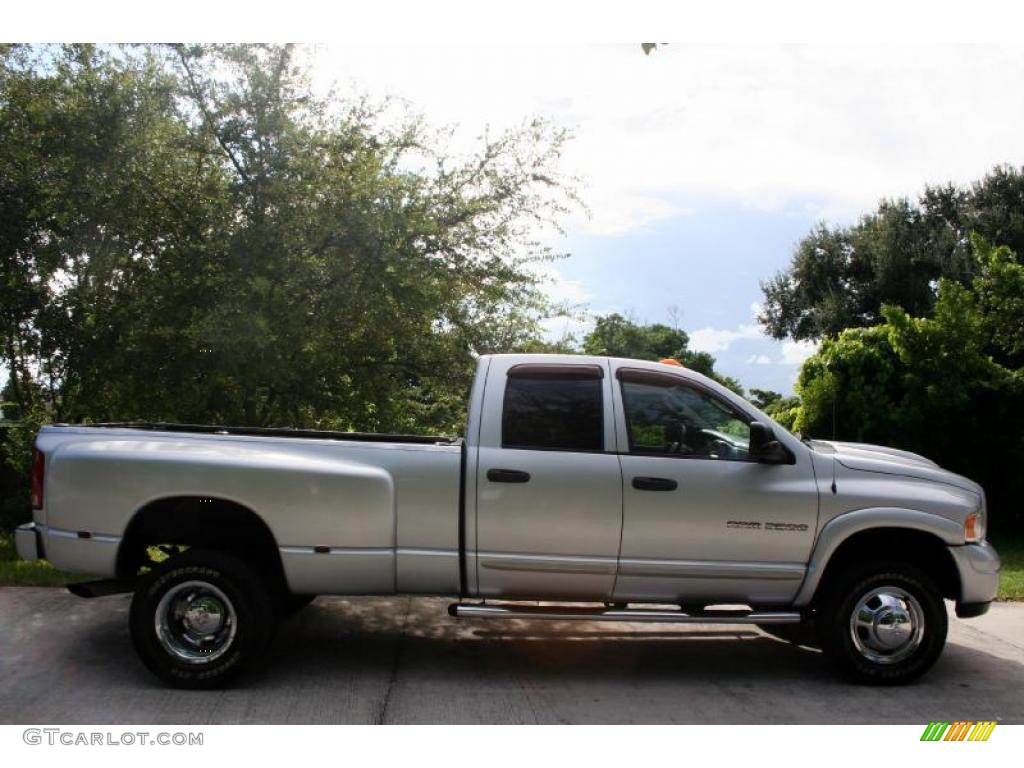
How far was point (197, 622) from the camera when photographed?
219 inches

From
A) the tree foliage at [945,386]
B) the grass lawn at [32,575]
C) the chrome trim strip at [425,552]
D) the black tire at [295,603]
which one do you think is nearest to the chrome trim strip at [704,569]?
the chrome trim strip at [425,552]

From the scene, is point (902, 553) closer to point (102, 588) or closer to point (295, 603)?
point (295, 603)

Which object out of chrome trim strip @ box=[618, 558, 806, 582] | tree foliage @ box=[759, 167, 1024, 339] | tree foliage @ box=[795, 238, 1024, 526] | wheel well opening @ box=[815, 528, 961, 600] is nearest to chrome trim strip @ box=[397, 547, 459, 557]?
chrome trim strip @ box=[618, 558, 806, 582]

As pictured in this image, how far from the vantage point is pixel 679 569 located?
5.76 m

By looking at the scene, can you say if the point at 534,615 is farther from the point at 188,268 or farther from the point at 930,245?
the point at 930,245

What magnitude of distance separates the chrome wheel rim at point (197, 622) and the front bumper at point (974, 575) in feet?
14.7

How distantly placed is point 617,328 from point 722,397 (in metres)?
20.0

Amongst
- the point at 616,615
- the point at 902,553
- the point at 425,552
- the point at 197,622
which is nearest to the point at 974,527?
the point at 902,553

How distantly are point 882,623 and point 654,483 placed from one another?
170cm

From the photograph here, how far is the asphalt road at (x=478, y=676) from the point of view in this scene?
5281 mm

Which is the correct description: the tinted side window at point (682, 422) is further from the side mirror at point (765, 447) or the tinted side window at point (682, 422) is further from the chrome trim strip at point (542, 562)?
the chrome trim strip at point (542, 562)

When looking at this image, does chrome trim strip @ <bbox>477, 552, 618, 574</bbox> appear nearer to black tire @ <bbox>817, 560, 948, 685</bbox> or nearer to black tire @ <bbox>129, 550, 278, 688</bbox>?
black tire @ <bbox>129, 550, 278, 688</bbox>
